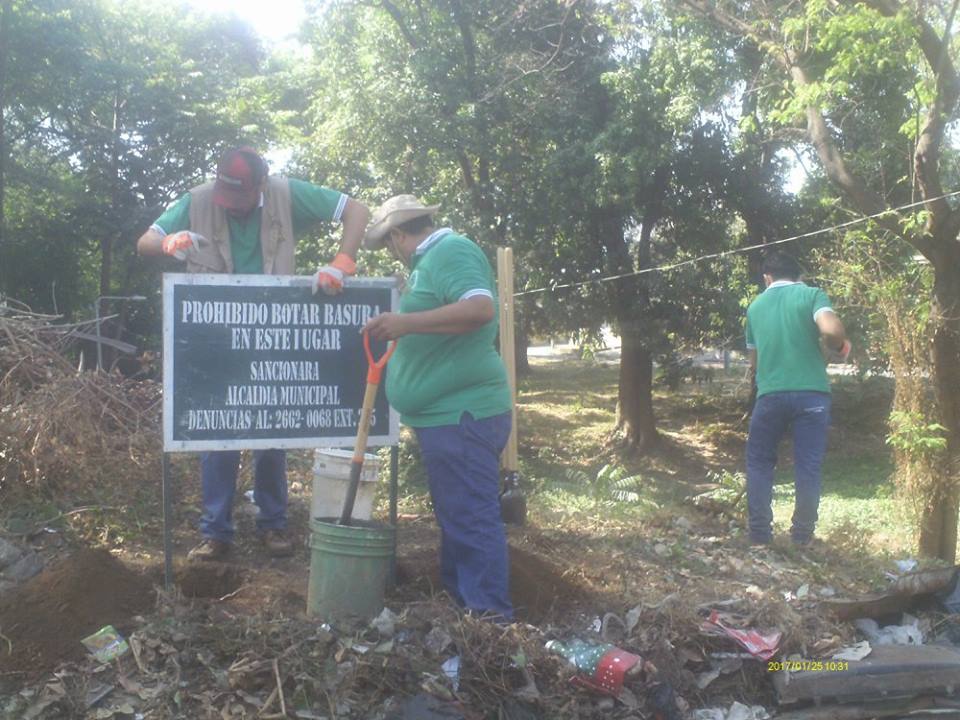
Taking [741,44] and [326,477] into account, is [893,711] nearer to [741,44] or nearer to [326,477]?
[326,477]

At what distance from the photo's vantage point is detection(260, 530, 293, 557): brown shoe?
4.80 metres

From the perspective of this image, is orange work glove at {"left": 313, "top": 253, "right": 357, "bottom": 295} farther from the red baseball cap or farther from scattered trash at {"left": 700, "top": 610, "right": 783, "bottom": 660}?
scattered trash at {"left": 700, "top": 610, "right": 783, "bottom": 660}

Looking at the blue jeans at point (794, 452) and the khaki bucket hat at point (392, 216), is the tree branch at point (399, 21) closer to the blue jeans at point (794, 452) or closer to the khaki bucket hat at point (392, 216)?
the blue jeans at point (794, 452)

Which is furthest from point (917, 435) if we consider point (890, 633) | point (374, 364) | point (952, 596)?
point (374, 364)

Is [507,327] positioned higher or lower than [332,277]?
lower

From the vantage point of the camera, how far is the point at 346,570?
387 cm

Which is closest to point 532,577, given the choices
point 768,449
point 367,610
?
point 367,610

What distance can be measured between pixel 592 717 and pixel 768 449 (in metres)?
2.72

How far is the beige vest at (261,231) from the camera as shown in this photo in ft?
14.7

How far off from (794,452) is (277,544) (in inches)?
114

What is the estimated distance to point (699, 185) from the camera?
46.0ft

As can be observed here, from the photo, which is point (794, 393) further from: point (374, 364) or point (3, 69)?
point (3, 69)

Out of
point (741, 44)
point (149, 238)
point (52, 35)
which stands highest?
point (52, 35)
